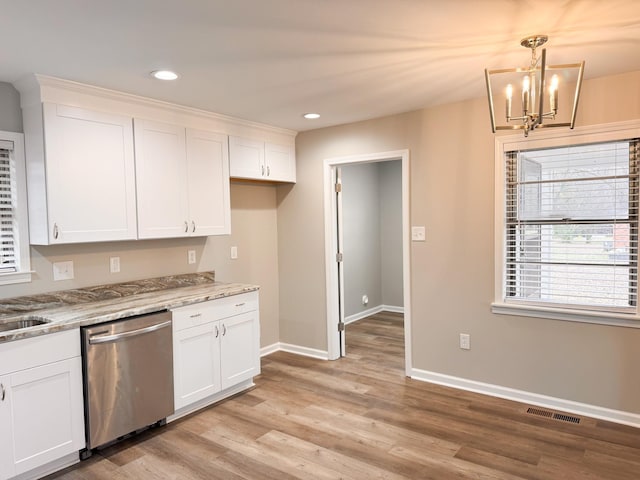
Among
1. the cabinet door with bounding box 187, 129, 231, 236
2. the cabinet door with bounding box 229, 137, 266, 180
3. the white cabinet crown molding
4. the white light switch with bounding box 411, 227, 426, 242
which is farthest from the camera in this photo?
the cabinet door with bounding box 229, 137, 266, 180

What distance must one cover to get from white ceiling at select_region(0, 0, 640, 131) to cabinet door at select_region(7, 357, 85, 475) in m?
1.77

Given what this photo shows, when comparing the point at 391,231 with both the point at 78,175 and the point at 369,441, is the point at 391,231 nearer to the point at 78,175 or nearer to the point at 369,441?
the point at 369,441

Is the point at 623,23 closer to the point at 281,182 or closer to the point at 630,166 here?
the point at 630,166

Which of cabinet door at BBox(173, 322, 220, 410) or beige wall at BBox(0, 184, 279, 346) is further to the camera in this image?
cabinet door at BBox(173, 322, 220, 410)

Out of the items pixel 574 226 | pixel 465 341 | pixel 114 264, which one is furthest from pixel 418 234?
pixel 114 264

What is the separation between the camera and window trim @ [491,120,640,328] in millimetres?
3023

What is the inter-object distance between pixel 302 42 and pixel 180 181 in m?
1.70

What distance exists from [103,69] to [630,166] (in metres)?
3.49

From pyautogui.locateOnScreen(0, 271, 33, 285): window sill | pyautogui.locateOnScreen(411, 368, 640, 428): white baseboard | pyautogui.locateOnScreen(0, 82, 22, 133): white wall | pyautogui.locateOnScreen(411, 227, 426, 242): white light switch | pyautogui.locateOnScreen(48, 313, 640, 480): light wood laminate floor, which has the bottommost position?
pyautogui.locateOnScreen(48, 313, 640, 480): light wood laminate floor

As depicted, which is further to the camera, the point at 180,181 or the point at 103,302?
the point at 180,181

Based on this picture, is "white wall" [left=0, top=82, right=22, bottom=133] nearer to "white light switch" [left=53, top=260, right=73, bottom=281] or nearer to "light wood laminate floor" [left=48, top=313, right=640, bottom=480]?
"white light switch" [left=53, top=260, right=73, bottom=281]

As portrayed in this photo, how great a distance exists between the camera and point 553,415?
3.22m

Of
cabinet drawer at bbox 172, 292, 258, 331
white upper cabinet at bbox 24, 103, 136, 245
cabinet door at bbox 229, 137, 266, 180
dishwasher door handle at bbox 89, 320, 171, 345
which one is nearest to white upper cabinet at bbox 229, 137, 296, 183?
cabinet door at bbox 229, 137, 266, 180

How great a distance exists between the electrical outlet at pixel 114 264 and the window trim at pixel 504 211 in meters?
2.97
